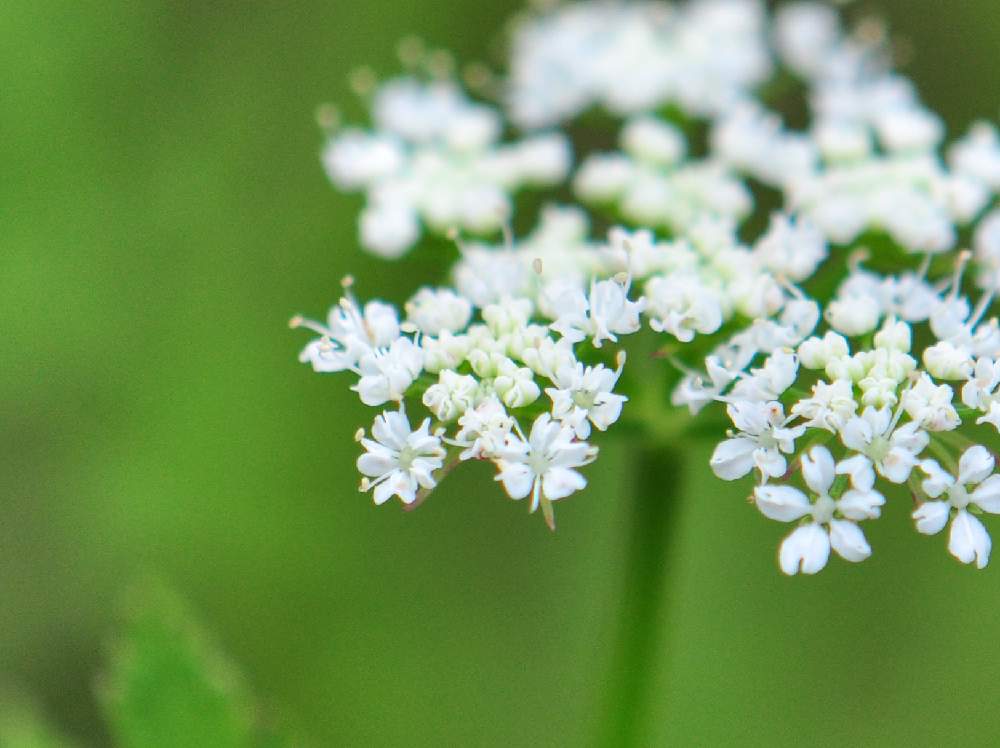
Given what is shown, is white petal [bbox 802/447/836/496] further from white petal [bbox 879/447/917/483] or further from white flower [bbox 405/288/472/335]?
white flower [bbox 405/288/472/335]

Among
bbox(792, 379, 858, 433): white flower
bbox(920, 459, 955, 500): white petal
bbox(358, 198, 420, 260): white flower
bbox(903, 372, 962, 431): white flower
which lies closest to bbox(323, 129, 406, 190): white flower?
bbox(358, 198, 420, 260): white flower

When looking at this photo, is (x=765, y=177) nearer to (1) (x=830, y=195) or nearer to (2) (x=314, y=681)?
(1) (x=830, y=195)

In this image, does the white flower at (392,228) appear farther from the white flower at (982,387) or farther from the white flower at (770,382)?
the white flower at (982,387)

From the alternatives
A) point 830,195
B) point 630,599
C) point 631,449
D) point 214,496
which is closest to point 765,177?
point 830,195

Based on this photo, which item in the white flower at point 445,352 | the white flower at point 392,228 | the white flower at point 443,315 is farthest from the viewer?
the white flower at point 392,228

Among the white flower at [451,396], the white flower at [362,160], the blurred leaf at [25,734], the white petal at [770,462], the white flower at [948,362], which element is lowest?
the blurred leaf at [25,734]

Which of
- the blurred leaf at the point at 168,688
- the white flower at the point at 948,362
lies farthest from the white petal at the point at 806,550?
the blurred leaf at the point at 168,688
